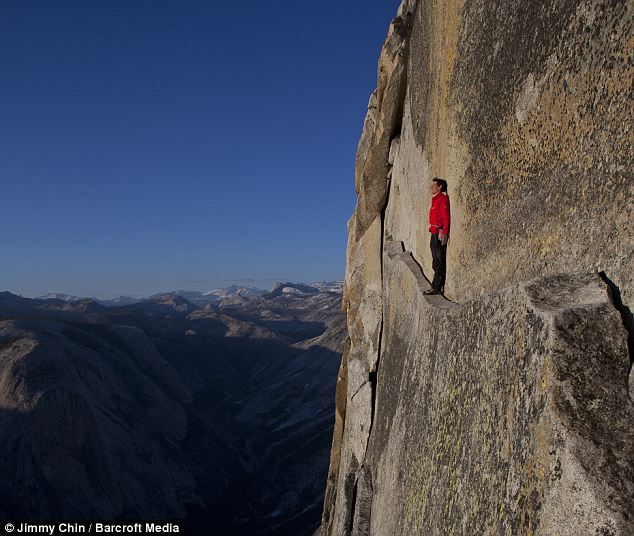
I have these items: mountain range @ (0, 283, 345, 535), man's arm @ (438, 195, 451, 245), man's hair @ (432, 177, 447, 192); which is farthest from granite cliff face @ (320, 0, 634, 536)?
mountain range @ (0, 283, 345, 535)

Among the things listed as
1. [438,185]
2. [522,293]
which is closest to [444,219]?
[438,185]

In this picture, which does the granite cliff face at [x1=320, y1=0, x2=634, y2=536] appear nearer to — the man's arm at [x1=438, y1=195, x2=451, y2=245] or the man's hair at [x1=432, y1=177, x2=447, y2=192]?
the man's arm at [x1=438, y1=195, x2=451, y2=245]

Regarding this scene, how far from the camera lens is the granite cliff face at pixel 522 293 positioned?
11.6 feet

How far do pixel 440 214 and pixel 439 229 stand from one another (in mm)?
251

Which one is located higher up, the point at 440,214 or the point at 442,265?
the point at 440,214

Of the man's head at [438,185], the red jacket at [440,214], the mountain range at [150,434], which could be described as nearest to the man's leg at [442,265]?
the red jacket at [440,214]

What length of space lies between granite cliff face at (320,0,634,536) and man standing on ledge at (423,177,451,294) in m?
0.18

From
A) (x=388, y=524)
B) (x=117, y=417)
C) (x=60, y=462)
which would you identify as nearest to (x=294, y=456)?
(x=117, y=417)

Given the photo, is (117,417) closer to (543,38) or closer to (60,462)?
(60,462)

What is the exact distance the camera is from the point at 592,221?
4398mm

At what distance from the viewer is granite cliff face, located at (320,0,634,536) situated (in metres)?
3.55

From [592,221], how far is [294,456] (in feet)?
236

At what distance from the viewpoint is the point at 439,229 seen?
27.1 ft

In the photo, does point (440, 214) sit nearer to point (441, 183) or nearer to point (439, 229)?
point (439, 229)
